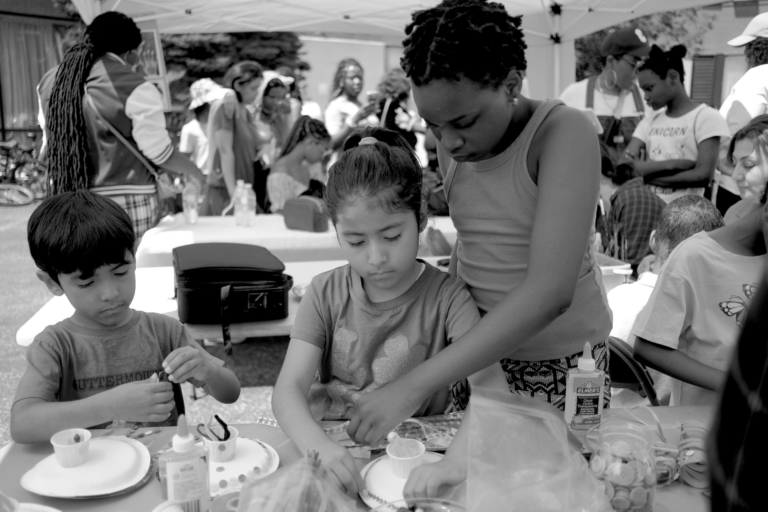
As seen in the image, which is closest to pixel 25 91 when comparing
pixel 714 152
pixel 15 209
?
pixel 15 209

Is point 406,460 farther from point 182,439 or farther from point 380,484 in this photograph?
point 182,439

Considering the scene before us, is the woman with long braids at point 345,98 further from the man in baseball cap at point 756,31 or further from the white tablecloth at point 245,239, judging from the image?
the man in baseball cap at point 756,31

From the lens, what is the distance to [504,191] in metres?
1.46

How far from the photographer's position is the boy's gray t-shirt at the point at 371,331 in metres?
1.60

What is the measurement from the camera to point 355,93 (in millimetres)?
7422

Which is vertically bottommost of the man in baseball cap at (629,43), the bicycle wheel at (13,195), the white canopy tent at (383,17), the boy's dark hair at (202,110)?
the bicycle wheel at (13,195)

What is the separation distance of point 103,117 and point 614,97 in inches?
160

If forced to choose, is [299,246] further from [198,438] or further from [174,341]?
[198,438]

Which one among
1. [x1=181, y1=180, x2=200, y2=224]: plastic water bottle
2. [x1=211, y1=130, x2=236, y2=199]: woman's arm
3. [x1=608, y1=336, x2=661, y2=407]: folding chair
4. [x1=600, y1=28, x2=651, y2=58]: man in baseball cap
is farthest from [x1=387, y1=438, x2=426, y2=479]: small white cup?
[x1=211, y1=130, x2=236, y2=199]: woman's arm

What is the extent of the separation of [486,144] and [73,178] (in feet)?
10.1

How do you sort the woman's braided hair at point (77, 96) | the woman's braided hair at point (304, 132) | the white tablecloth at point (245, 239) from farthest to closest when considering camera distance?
the woman's braided hair at point (304, 132)
the white tablecloth at point (245, 239)
the woman's braided hair at point (77, 96)

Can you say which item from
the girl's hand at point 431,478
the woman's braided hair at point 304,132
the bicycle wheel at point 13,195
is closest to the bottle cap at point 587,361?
the girl's hand at point 431,478

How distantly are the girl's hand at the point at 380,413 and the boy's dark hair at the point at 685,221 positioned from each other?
1909mm

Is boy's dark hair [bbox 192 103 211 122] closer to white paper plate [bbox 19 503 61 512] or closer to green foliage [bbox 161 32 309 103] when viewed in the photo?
white paper plate [bbox 19 503 61 512]
